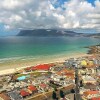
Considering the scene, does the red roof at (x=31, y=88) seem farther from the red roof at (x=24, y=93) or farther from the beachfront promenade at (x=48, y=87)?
the red roof at (x=24, y=93)

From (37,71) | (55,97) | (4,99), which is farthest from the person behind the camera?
(37,71)

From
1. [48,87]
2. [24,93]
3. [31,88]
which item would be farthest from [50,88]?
[24,93]

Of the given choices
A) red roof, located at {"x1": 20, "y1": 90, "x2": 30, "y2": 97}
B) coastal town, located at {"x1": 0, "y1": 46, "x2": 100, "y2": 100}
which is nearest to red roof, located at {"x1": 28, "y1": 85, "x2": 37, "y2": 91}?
coastal town, located at {"x1": 0, "y1": 46, "x2": 100, "y2": 100}

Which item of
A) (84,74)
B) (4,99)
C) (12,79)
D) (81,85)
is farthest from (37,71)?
(4,99)

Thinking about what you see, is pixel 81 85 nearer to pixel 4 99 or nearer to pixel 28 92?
pixel 28 92

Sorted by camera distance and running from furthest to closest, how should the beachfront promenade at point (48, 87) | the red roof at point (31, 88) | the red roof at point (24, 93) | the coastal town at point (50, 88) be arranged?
the red roof at point (31, 88) → the red roof at point (24, 93) → the beachfront promenade at point (48, 87) → the coastal town at point (50, 88)

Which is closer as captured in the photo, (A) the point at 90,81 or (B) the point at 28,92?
(B) the point at 28,92

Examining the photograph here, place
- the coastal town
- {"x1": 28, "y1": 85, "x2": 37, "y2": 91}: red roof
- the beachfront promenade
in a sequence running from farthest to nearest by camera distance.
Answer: {"x1": 28, "y1": 85, "x2": 37, "y2": 91}: red roof → the beachfront promenade → the coastal town

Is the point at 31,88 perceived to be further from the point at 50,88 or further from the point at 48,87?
the point at 50,88

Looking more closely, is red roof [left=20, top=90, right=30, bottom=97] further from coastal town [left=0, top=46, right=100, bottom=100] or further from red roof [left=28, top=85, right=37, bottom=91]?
red roof [left=28, top=85, right=37, bottom=91]

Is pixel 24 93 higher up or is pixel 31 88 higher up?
pixel 31 88

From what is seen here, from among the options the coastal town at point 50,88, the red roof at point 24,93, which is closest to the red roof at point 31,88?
the coastal town at point 50,88
